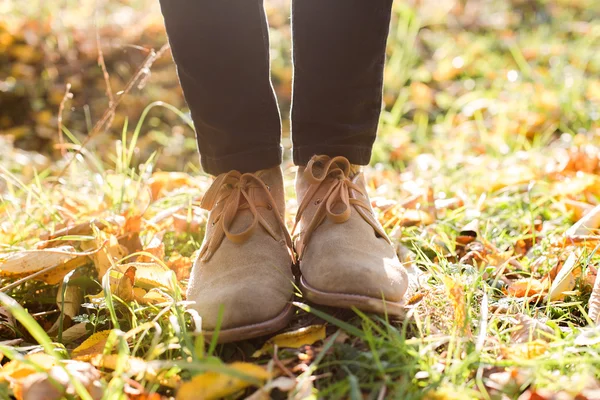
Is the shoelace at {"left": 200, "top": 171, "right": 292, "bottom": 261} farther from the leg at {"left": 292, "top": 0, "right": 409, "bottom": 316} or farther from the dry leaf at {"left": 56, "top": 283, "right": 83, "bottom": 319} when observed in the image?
the dry leaf at {"left": 56, "top": 283, "right": 83, "bottom": 319}

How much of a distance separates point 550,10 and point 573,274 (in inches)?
147

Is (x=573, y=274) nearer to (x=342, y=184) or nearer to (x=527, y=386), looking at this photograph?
(x=527, y=386)

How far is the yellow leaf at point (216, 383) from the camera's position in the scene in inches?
28.4

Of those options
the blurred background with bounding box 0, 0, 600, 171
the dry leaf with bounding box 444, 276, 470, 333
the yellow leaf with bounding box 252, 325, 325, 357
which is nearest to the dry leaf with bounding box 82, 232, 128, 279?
the yellow leaf with bounding box 252, 325, 325, 357

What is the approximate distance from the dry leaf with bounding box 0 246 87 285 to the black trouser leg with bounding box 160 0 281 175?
371mm

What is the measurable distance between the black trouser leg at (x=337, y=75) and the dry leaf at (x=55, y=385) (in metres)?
0.59

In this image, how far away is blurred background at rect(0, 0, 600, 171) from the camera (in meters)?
2.46

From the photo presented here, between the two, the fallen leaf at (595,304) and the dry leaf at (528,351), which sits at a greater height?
the dry leaf at (528,351)

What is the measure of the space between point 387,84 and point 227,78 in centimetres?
225

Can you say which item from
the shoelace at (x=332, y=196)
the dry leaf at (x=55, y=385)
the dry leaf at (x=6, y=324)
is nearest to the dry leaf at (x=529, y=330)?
the shoelace at (x=332, y=196)

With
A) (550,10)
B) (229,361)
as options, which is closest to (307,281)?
(229,361)

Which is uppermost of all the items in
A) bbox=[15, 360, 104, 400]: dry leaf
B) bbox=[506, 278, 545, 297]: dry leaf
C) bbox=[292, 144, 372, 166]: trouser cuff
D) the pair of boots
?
bbox=[292, 144, 372, 166]: trouser cuff

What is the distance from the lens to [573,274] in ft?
3.64

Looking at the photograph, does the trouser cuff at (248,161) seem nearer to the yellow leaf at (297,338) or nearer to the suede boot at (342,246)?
the suede boot at (342,246)
